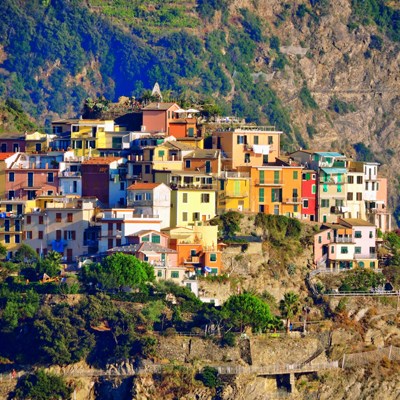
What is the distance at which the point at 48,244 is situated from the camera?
135 meters

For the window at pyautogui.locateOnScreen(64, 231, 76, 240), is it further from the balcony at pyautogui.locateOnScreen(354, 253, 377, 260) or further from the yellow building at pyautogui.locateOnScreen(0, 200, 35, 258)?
the balcony at pyautogui.locateOnScreen(354, 253, 377, 260)

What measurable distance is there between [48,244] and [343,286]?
13128mm

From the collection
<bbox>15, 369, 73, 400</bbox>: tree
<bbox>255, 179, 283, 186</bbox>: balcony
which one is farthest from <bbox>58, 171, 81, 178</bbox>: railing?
<bbox>15, 369, 73, 400</bbox>: tree

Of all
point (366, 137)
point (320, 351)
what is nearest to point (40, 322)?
point (320, 351)

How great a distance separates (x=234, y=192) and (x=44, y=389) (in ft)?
54.2

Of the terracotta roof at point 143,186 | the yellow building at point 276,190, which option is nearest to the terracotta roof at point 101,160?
the terracotta roof at point 143,186

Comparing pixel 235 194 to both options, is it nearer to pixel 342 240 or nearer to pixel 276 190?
pixel 276 190

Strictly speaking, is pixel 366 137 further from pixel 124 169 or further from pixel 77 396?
pixel 77 396

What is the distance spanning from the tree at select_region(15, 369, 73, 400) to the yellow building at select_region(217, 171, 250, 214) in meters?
14.7

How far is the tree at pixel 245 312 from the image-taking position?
128 meters

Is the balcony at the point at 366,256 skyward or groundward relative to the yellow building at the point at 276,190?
groundward


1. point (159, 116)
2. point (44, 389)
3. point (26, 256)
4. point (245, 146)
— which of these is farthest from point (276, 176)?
point (44, 389)

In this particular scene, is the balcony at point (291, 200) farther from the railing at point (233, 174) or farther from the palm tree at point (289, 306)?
the palm tree at point (289, 306)

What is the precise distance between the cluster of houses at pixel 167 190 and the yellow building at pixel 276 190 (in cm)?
5
